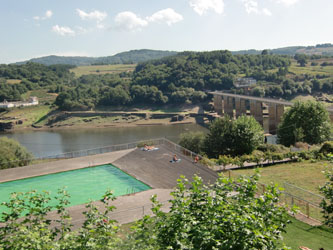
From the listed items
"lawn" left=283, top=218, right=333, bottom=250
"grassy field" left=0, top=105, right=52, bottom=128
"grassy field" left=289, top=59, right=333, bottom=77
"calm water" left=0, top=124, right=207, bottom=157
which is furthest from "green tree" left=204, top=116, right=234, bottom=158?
"grassy field" left=289, top=59, right=333, bottom=77

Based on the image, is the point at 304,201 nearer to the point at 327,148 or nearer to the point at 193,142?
the point at 327,148

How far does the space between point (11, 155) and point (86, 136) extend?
44.7 m

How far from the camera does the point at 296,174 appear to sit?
2533 centimetres

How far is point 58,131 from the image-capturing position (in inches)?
3524

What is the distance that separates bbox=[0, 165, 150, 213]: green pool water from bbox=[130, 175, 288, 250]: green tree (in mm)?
15782

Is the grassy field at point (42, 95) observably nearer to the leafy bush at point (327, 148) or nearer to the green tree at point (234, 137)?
the green tree at point (234, 137)

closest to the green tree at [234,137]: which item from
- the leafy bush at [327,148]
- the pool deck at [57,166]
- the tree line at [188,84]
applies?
the leafy bush at [327,148]

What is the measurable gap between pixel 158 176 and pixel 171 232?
18.3 metres

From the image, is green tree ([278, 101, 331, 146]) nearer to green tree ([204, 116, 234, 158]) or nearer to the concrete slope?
green tree ([204, 116, 234, 158])

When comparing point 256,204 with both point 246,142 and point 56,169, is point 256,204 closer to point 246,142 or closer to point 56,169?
point 56,169

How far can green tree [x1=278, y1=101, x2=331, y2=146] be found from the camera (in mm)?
41000

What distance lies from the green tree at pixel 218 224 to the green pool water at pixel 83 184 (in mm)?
15782

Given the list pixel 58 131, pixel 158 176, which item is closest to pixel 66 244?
pixel 158 176

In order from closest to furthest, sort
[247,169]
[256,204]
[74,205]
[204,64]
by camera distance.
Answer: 1. [256,204]
2. [74,205]
3. [247,169]
4. [204,64]
